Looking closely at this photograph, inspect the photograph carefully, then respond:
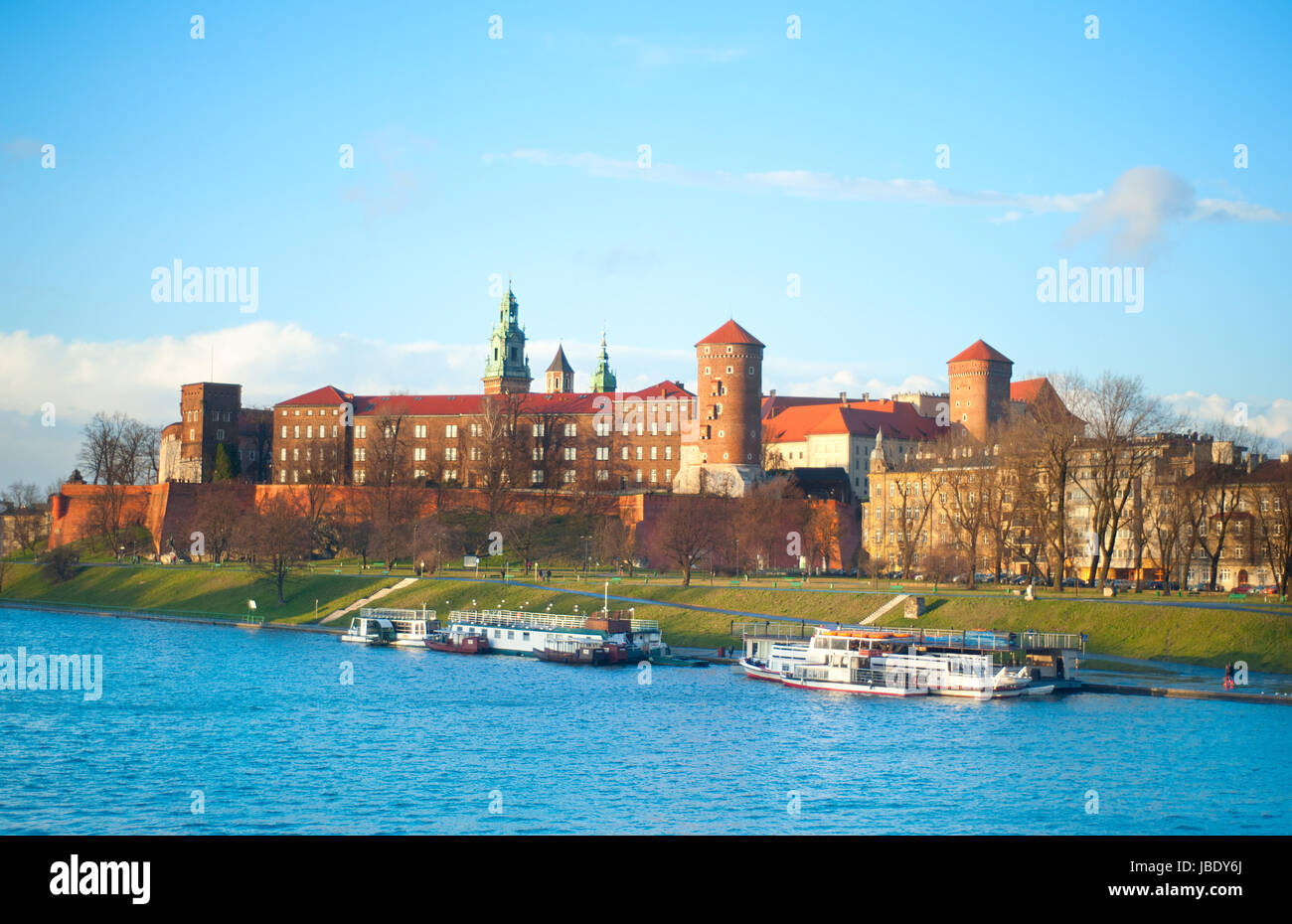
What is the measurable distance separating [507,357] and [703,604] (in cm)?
8645

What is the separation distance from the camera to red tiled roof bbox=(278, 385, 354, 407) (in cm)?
12912

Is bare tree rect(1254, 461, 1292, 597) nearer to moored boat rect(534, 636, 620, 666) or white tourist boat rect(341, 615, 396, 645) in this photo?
moored boat rect(534, 636, 620, 666)

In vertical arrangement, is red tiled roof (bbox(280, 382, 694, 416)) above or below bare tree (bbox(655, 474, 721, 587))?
above

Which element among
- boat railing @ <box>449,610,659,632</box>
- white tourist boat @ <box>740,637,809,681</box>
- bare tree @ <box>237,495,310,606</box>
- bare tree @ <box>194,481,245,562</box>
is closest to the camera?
white tourist boat @ <box>740,637,809,681</box>

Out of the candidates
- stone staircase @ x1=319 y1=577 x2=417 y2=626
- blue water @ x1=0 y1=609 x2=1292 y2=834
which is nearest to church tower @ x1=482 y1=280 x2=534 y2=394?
stone staircase @ x1=319 y1=577 x2=417 y2=626

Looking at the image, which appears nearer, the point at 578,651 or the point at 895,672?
the point at 895,672

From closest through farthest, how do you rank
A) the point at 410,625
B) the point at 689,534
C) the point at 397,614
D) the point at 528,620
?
the point at 528,620 < the point at 410,625 < the point at 397,614 < the point at 689,534

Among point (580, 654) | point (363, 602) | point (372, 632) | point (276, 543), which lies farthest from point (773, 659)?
point (276, 543)

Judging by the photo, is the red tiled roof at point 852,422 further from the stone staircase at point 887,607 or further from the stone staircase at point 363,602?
the stone staircase at point 887,607

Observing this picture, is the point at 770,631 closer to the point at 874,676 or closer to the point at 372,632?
the point at 874,676

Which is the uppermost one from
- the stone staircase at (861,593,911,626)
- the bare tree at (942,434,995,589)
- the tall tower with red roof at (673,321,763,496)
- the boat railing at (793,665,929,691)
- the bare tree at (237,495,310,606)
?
the tall tower with red roof at (673,321,763,496)

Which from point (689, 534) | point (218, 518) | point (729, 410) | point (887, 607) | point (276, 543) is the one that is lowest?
point (887, 607)

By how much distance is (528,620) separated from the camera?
211 ft
